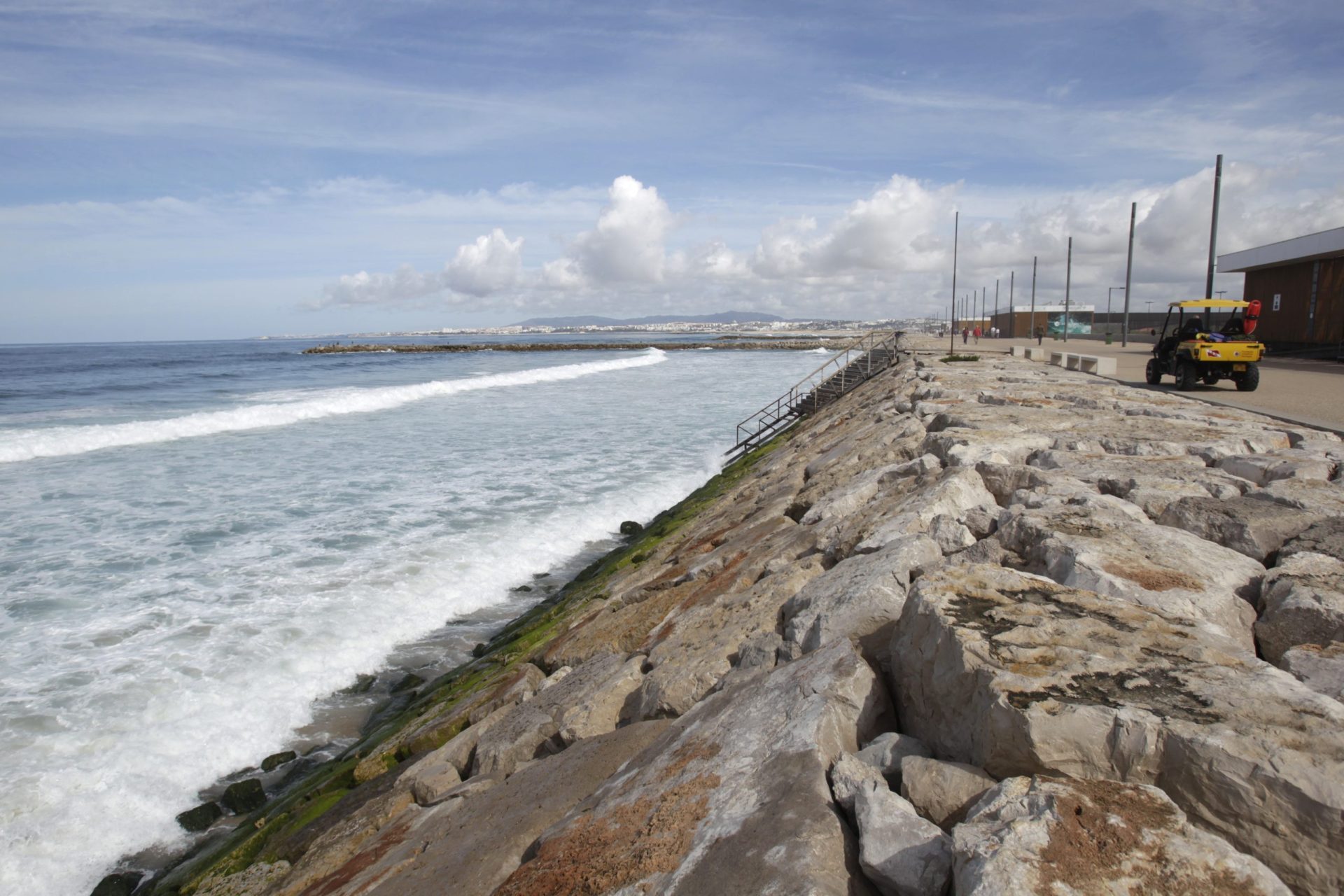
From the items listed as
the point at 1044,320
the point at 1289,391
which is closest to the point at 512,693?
the point at 1289,391

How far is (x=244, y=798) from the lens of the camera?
6633 millimetres

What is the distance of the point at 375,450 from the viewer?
876 inches

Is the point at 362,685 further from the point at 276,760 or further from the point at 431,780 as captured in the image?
the point at 431,780

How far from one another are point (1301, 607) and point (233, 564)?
1300 cm

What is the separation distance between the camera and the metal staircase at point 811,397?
2283 cm

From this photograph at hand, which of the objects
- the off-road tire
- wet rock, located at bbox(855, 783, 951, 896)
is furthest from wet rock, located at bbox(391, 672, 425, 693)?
the off-road tire

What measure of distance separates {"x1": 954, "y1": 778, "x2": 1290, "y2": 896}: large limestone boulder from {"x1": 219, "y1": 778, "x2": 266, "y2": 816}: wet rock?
21.4 feet

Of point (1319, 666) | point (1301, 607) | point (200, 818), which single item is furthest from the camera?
point (200, 818)

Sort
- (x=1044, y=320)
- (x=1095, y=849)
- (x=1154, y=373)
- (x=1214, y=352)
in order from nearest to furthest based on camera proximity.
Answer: (x=1095, y=849), (x=1214, y=352), (x=1154, y=373), (x=1044, y=320)

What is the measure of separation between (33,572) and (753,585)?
12.3m

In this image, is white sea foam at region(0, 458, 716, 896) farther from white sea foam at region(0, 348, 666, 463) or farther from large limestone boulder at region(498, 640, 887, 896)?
white sea foam at region(0, 348, 666, 463)

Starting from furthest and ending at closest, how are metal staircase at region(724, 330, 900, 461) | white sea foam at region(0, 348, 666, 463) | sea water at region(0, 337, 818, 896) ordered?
white sea foam at region(0, 348, 666, 463) < metal staircase at region(724, 330, 900, 461) < sea water at region(0, 337, 818, 896)

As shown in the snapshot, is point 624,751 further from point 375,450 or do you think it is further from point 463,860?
point 375,450

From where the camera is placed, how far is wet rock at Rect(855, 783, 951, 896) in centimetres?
231
